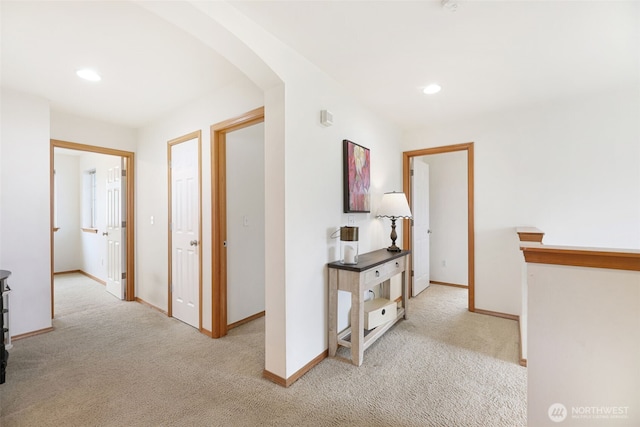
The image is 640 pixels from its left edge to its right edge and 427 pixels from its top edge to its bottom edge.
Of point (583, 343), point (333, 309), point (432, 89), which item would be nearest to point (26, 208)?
point (333, 309)

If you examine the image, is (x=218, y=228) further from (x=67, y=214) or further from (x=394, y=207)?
(x=67, y=214)

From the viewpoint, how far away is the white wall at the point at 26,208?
104 inches

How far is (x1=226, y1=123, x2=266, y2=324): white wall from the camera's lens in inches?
114

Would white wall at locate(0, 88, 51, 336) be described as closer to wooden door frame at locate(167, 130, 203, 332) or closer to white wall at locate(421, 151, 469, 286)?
wooden door frame at locate(167, 130, 203, 332)

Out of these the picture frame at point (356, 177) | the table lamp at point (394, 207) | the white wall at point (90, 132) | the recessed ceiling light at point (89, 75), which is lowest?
the table lamp at point (394, 207)

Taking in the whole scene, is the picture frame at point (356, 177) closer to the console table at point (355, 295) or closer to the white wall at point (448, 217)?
the console table at point (355, 295)

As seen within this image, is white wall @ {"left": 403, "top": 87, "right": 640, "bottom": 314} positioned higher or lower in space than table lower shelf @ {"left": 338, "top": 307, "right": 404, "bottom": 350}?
higher

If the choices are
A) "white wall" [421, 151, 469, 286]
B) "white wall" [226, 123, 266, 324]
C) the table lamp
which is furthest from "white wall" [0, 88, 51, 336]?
"white wall" [421, 151, 469, 286]

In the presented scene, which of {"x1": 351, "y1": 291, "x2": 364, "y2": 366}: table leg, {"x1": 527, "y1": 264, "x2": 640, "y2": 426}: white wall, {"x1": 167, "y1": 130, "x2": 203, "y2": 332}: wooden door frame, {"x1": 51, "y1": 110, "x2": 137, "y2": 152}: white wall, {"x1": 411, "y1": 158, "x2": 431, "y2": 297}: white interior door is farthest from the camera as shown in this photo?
{"x1": 411, "y1": 158, "x2": 431, "y2": 297}: white interior door

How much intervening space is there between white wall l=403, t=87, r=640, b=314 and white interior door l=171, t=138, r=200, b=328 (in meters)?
3.06

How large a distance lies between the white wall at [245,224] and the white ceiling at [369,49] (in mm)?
685

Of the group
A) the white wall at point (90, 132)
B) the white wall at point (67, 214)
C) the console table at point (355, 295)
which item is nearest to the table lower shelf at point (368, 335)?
the console table at point (355, 295)

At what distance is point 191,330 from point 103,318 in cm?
119

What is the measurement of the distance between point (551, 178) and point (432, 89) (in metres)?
Result: 1.65
